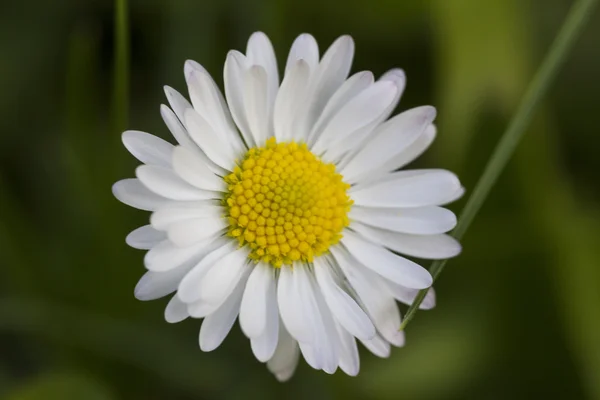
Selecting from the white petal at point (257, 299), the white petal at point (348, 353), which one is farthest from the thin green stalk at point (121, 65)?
the white petal at point (348, 353)

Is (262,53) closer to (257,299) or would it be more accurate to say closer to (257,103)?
(257,103)

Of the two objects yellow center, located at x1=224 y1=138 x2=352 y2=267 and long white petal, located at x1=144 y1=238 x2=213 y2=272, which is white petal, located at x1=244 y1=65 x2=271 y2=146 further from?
long white petal, located at x1=144 y1=238 x2=213 y2=272

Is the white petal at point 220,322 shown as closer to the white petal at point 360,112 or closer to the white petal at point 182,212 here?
the white petal at point 182,212


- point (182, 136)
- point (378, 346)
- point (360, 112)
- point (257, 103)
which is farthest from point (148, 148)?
point (378, 346)

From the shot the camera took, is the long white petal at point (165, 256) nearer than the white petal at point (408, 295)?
Yes

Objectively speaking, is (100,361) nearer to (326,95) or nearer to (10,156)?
(10,156)

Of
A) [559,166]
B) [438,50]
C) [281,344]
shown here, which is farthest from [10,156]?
[559,166]

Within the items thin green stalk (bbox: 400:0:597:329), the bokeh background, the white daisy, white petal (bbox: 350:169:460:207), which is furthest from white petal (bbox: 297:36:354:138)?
the bokeh background
